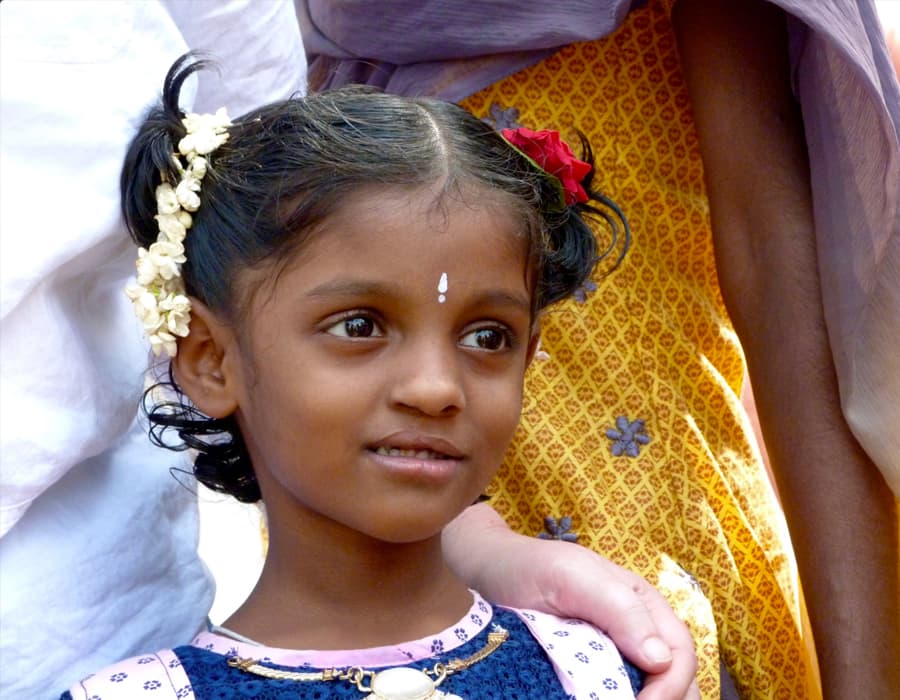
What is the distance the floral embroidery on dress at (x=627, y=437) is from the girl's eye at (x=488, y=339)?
0.35 metres

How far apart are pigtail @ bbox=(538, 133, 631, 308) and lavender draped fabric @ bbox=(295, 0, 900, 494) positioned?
0.19 meters

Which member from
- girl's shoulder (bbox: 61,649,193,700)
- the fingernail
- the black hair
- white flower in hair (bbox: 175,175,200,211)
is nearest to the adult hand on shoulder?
the fingernail

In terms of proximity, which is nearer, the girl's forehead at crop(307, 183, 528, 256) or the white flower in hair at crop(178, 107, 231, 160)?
the girl's forehead at crop(307, 183, 528, 256)

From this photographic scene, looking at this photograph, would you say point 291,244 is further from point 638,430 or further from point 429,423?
point 638,430

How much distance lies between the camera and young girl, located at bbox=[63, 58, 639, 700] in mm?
1490

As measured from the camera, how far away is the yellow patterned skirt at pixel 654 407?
186cm

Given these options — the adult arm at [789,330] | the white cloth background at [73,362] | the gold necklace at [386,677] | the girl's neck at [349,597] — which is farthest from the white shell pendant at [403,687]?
the adult arm at [789,330]

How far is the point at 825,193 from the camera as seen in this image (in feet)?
6.24

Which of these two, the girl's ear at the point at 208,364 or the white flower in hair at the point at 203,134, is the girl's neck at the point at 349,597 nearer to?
the girl's ear at the point at 208,364

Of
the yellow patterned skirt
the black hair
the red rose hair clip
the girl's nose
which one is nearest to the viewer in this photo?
the girl's nose

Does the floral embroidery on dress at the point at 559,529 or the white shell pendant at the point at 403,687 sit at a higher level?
the white shell pendant at the point at 403,687

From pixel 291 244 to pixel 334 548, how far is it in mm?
354

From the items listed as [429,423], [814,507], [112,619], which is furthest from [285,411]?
[814,507]

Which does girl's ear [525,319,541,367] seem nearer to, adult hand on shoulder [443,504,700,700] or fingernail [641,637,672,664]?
adult hand on shoulder [443,504,700,700]
